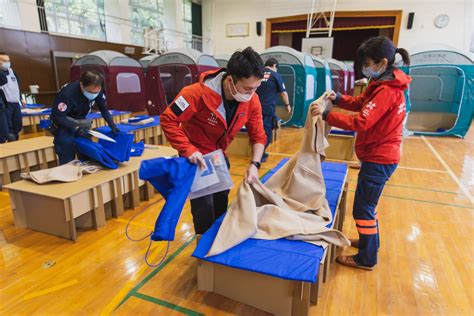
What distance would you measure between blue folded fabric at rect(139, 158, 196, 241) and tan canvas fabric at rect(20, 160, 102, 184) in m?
1.35

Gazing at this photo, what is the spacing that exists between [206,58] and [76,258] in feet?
22.4

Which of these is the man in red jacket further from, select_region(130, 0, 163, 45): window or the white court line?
select_region(130, 0, 163, 45): window

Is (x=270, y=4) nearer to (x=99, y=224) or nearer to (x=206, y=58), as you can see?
(x=206, y=58)

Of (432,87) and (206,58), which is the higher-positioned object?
(206,58)

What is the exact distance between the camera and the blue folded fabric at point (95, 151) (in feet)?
9.10

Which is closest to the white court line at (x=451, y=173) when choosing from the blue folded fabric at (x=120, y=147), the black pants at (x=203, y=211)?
the black pants at (x=203, y=211)

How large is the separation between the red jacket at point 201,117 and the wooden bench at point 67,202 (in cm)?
115

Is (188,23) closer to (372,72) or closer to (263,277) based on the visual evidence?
(372,72)

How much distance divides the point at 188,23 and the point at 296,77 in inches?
408

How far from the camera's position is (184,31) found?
1461cm

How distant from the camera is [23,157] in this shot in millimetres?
3377

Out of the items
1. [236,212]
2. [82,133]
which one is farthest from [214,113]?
[82,133]

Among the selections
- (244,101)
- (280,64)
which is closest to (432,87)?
(280,64)

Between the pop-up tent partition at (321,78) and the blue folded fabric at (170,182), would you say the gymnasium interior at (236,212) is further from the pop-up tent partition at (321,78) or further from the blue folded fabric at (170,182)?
the pop-up tent partition at (321,78)
